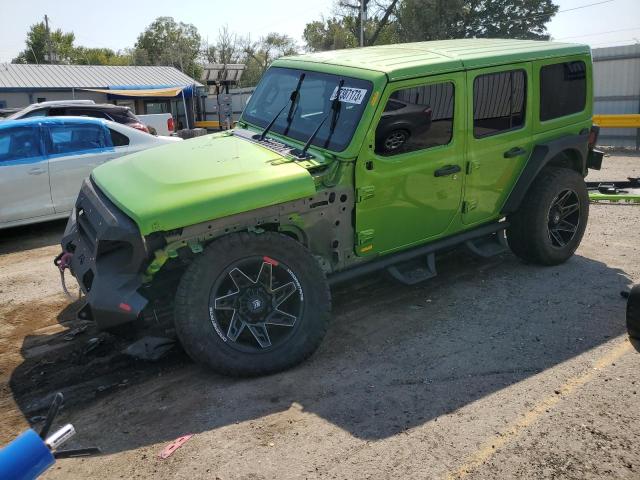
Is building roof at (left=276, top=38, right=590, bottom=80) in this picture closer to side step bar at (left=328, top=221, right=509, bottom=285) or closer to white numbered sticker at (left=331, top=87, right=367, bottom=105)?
white numbered sticker at (left=331, top=87, right=367, bottom=105)

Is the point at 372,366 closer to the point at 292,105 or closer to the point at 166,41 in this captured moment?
the point at 292,105

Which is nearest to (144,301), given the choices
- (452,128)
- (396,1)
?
(452,128)

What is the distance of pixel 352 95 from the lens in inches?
181

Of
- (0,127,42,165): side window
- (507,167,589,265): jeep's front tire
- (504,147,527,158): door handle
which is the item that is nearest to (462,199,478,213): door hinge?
(504,147,527,158): door handle

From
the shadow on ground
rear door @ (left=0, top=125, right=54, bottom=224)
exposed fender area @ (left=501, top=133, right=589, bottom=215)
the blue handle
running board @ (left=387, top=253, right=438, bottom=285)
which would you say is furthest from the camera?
rear door @ (left=0, top=125, right=54, bottom=224)

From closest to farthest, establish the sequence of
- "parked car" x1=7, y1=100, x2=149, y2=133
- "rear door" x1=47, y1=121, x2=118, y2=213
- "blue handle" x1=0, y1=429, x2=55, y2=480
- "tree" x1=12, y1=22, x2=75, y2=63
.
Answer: "blue handle" x1=0, y1=429, x2=55, y2=480 < "rear door" x1=47, y1=121, x2=118, y2=213 < "parked car" x1=7, y1=100, x2=149, y2=133 < "tree" x1=12, y1=22, x2=75, y2=63

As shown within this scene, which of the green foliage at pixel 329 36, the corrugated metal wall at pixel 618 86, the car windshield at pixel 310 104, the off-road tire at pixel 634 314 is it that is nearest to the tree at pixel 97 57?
the green foliage at pixel 329 36

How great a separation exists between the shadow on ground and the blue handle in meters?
1.97

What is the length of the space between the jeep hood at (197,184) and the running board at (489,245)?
214cm

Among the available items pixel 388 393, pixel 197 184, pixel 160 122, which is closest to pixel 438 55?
pixel 197 184

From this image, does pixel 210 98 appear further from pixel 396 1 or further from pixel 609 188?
pixel 609 188

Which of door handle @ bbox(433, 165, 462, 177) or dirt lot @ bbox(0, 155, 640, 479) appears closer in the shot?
dirt lot @ bbox(0, 155, 640, 479)

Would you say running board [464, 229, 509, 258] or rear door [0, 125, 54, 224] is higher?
rear door [0, 125, 54, 224]

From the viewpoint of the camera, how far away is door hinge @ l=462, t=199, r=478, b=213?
5.17 m
